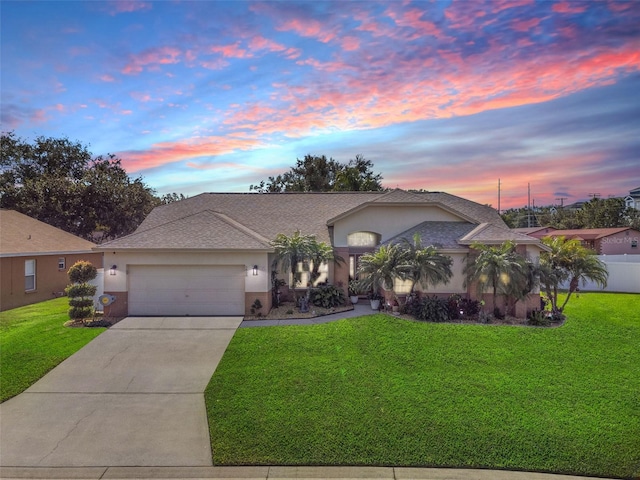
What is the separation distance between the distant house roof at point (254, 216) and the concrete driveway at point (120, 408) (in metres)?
4.20

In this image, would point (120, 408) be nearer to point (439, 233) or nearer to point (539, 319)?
point (539, 319)

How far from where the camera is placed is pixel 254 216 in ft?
71.7

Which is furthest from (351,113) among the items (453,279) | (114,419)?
(114,419)

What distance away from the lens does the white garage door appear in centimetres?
1556

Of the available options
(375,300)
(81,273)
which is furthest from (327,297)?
(81,273)

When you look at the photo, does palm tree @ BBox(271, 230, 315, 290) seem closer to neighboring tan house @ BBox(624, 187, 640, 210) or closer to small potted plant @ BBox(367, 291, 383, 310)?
small potted plant @ BBox(367, 291, 383, 310)

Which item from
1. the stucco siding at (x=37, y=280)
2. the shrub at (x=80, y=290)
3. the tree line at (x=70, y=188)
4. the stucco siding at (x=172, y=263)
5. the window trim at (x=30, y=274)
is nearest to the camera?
the shrub at (x=80, y=290)

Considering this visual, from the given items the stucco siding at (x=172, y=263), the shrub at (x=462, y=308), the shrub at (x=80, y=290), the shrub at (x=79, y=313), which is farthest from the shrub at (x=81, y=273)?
the shrub at (x=462, y=308)

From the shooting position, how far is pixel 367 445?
6809mm

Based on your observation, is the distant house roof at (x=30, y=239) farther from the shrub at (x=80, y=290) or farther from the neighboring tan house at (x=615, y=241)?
the neighboring tan house at (x=615, y=241)

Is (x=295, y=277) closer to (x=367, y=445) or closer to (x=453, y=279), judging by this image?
(x=453, y=279)

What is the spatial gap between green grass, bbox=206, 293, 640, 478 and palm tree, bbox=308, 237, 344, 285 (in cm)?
393

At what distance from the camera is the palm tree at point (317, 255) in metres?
16.4

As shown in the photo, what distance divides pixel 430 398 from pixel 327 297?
853cm
